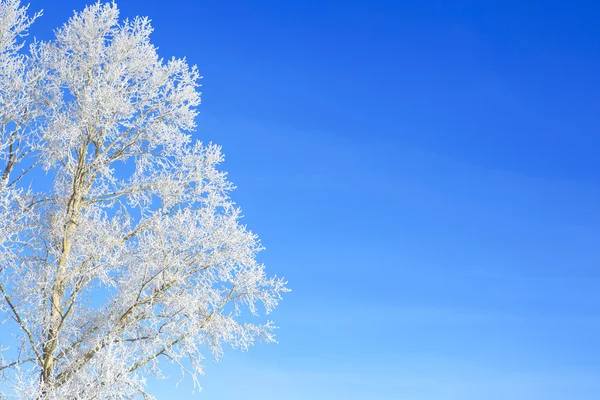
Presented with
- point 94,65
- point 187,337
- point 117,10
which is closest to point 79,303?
point 187,337

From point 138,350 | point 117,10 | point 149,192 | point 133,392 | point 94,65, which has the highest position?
point 117,10

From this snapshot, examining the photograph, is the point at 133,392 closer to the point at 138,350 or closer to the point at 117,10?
the point at 138,350

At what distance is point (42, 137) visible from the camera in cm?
1192

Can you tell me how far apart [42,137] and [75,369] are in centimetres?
385

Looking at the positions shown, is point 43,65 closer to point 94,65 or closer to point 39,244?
point 94,65

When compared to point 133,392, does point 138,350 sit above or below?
above

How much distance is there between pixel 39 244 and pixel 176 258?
2.36 m

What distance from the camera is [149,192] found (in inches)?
501

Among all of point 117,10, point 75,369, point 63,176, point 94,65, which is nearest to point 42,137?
point 63,176

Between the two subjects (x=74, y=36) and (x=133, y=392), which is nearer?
(x=133, y=392)

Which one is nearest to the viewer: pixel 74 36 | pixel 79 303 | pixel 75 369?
pixel 75 369

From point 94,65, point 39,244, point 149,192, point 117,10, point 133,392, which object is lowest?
point 133,392

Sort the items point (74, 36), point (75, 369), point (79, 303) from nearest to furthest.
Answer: point (75, 369) < point (79, 303) < point (74, 36)

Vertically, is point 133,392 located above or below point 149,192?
below
